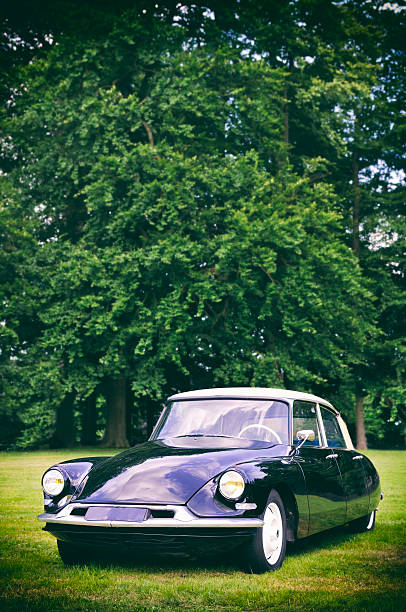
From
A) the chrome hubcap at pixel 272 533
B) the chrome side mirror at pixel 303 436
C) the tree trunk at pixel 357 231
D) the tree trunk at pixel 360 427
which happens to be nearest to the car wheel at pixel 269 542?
the chrome hubcap at pixel 272 533

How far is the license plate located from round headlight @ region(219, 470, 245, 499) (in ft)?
2.03

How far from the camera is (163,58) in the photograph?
26.1m

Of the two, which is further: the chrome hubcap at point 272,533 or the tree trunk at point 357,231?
the tree trunk at point 357,231

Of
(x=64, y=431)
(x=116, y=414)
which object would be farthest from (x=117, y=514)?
(x=64, y=431)

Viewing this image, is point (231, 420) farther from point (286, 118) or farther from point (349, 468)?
point (286, 118)

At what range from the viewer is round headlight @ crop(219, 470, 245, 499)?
5941mm

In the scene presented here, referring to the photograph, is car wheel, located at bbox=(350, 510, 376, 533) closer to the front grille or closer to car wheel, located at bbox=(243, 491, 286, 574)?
car wheel, located at bbox=(243, 491, 286, 574)

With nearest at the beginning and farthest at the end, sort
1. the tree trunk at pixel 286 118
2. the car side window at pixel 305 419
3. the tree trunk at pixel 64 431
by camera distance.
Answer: the car side window at pixel 305 419 → the tree trunk at pixel 64 431 → the tree trunk at pixel 286 118

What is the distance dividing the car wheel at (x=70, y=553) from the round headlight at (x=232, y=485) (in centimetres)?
148

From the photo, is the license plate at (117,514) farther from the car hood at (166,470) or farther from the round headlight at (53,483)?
the round headlight at (53,483)

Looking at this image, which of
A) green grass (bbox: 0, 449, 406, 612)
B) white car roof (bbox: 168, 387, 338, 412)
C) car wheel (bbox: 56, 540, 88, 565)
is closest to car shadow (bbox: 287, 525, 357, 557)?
green grass (bbox: 0, 449, 406, 612)

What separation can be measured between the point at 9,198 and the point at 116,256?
5.40 meters

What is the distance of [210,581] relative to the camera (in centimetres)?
576

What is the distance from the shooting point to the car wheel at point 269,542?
236 inches
